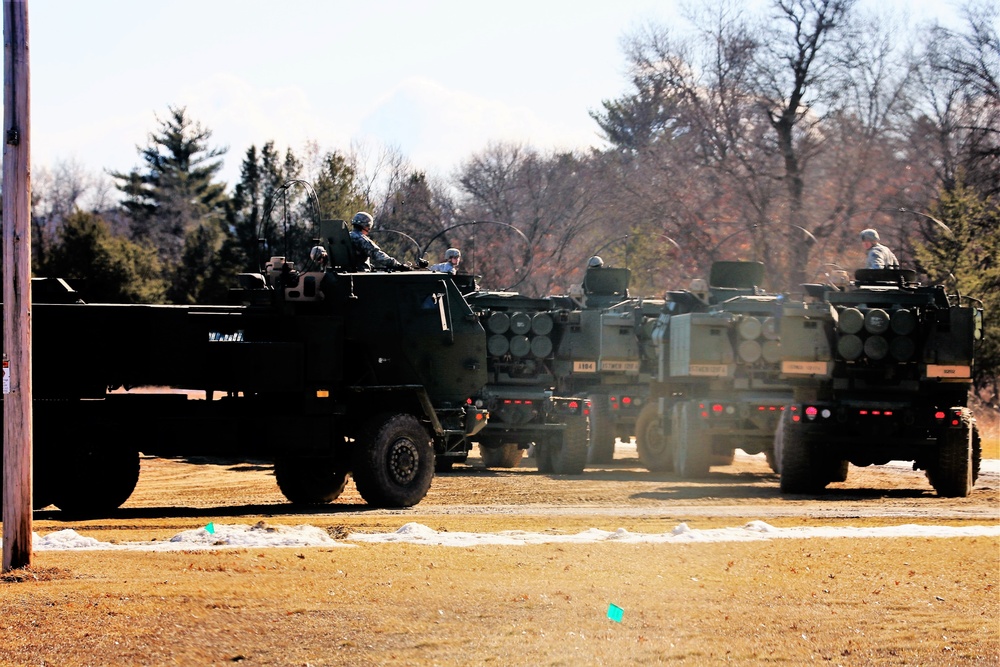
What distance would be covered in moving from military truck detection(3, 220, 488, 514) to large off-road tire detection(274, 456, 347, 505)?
2cm

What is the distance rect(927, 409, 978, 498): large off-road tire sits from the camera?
2302 centimetres

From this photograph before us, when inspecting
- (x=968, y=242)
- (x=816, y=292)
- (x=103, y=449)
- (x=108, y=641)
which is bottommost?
(x=108, y=641)

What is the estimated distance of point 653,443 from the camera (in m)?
29.1

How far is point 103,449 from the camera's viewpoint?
58.0 feet

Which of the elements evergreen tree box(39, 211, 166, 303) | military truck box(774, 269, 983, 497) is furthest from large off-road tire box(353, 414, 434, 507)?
evergreen tree box(39, 211, 166, 303)

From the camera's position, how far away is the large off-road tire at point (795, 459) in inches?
909

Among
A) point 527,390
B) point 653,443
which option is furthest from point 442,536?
point 653,443

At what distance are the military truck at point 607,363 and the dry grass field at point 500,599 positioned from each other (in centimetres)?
1084

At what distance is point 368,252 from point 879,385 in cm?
857

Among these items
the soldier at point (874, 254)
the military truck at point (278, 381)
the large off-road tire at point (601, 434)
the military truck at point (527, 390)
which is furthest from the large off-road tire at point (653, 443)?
the military truck at point (278, 381)

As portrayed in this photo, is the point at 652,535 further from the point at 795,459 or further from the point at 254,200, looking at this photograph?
the point at 254,200

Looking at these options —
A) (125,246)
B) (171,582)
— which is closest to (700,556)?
(171,582)

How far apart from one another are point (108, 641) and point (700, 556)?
6259 millimetres

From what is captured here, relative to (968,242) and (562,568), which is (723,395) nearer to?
(562,568)
